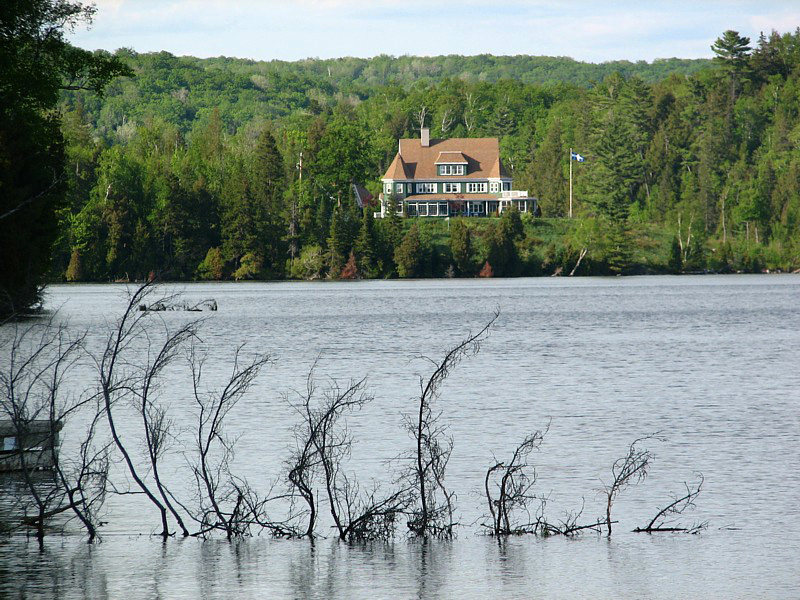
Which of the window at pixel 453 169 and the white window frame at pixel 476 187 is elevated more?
the window at pixel 453 169

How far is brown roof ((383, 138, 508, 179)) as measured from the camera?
14200 centimetres

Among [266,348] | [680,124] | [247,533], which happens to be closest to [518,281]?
[680,124]

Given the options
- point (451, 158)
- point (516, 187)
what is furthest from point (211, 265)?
point (516, 187)

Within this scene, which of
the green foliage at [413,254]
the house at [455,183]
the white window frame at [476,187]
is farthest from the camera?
the white window frame at [476,187]

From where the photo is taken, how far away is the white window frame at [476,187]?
14150cm

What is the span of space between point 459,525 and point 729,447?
8.85 meters

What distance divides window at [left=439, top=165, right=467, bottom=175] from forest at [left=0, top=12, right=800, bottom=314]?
9.81 m

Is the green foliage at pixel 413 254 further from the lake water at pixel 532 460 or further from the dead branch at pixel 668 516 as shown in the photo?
the dead branch at pixel 668 516

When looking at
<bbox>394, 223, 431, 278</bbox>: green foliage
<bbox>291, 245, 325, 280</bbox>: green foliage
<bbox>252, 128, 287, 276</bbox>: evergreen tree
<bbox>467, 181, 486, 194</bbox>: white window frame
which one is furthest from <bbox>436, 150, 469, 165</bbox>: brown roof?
<bbox>291, 245, 325, 280</bbox>: green foliage

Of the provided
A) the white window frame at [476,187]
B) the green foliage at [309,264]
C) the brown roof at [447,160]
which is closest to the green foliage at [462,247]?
the white window frame at [476,187]

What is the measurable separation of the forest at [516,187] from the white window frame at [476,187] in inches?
463

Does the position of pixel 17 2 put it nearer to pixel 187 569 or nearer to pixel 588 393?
pixel 588 393

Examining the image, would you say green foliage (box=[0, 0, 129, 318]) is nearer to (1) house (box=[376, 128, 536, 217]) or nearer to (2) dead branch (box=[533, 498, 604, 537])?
(2) dead branch (box=[533, 498, 604, 537])

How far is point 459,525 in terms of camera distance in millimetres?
16625
